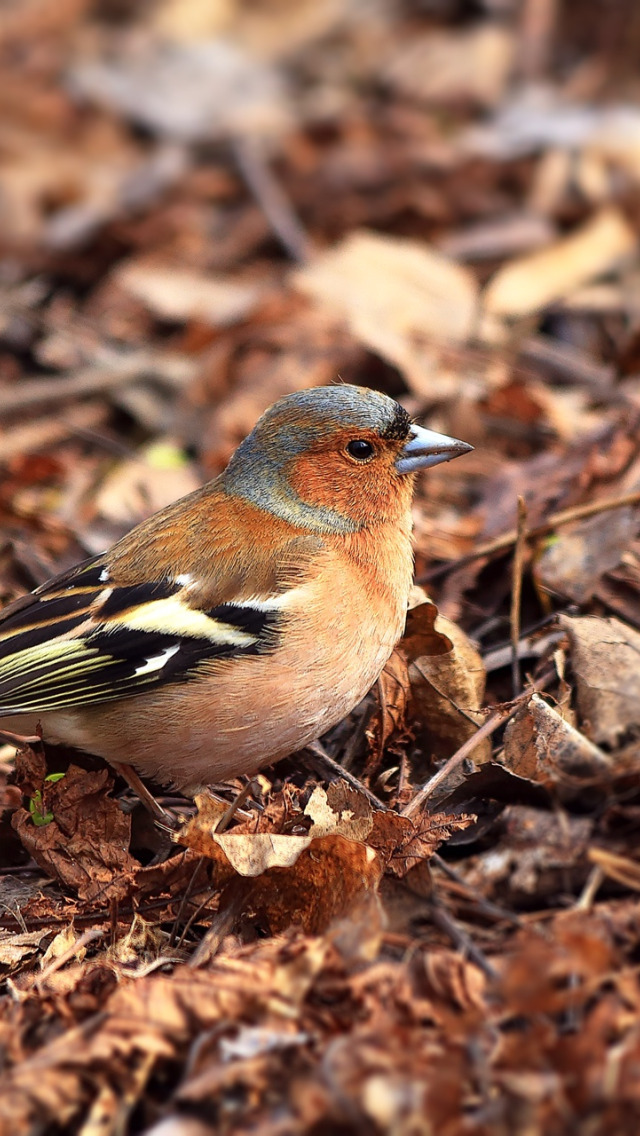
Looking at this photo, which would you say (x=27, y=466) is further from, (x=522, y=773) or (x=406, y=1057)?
(x=406, y=1057)

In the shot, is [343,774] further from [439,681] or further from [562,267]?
[562,267]

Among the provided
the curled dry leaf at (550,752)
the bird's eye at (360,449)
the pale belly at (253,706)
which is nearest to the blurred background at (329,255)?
the bird's eye at (360,449)

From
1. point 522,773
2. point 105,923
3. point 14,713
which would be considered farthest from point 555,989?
point 14,713

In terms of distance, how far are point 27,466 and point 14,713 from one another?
305cm

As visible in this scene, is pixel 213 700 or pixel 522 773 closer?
pixel 522 773

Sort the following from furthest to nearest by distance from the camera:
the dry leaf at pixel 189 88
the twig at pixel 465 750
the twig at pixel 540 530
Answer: the dry leaf at pixel 189 88 → the twig at pixel 540 530 → the twig at pixel 465 750

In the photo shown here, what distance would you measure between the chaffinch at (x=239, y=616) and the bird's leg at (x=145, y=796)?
43 millimetres

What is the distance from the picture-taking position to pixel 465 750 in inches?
152

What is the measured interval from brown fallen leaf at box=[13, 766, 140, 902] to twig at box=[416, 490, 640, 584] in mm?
1674

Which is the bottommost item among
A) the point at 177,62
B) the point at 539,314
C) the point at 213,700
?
the point at 539,314

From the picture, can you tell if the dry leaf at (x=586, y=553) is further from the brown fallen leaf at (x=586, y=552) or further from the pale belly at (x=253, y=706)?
the pale belly at (x=253, y=706)

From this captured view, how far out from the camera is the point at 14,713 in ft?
13.9

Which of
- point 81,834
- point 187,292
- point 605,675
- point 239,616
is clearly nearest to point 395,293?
point 187,292

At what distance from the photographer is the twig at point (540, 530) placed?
16.1 feet
